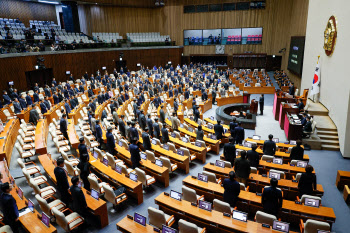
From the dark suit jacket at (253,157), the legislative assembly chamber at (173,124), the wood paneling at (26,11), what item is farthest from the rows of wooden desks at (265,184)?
the wood paneling at (26,11)

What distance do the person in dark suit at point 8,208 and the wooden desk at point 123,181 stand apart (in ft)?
8.00

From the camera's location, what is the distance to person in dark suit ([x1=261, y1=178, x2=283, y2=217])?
514cm

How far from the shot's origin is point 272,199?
17.0 ft

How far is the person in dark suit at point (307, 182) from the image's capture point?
5.76 meters

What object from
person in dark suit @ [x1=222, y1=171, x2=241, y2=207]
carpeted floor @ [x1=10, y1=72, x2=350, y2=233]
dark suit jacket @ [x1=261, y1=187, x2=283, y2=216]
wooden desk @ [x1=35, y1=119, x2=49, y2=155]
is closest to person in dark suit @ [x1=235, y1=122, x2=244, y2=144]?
carpeted floor @ [x1=10, y1=72, x2=350, y2=233]

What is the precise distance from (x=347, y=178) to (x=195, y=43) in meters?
27.5

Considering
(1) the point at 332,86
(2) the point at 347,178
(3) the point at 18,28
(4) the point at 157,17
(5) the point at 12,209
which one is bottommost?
(2) the point at 347,178

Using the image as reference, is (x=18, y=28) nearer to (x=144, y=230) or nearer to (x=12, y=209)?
(x=12, y=209)

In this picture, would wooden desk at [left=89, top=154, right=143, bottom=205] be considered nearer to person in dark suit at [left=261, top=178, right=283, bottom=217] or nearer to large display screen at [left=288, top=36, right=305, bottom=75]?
person in dark suit at [left=261, top=178, right=283, bottom=217]

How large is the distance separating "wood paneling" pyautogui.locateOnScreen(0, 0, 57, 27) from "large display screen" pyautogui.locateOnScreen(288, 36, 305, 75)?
25.8 metres

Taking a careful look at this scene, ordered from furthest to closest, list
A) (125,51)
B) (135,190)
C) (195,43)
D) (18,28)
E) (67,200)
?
(195,43)
(125,51)
(18,28)
(135,190)
(67,200)

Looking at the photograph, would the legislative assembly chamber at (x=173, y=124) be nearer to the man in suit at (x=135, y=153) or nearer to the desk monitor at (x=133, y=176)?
the man in suit at (x=135, y=153)

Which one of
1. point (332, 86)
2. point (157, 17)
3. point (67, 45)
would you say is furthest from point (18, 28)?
point (332, 86)

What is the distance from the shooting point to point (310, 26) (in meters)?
15.9
